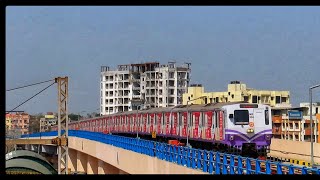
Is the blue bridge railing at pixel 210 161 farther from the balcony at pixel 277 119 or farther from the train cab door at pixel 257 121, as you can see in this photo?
the balcony at pixel 277 119

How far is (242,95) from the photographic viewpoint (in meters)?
96.6

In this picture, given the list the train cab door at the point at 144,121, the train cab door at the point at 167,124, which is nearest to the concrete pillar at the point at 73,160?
the train cab door at the point at 144,121

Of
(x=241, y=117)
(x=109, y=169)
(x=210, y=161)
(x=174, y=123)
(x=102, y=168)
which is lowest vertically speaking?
(x=102, y=168)

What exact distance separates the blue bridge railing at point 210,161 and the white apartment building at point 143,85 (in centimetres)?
8697

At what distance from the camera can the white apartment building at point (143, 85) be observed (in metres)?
124

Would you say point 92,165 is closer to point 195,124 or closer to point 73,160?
point 73,160

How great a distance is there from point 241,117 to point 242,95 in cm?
6794

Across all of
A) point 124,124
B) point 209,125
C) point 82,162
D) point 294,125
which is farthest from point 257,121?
point 294,125

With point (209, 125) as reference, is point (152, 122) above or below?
below

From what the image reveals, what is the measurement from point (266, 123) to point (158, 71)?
97.8 meters

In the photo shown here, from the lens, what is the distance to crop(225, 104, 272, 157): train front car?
94.5 ft

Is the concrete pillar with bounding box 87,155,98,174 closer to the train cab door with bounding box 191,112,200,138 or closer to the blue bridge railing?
the blue bridge railing
